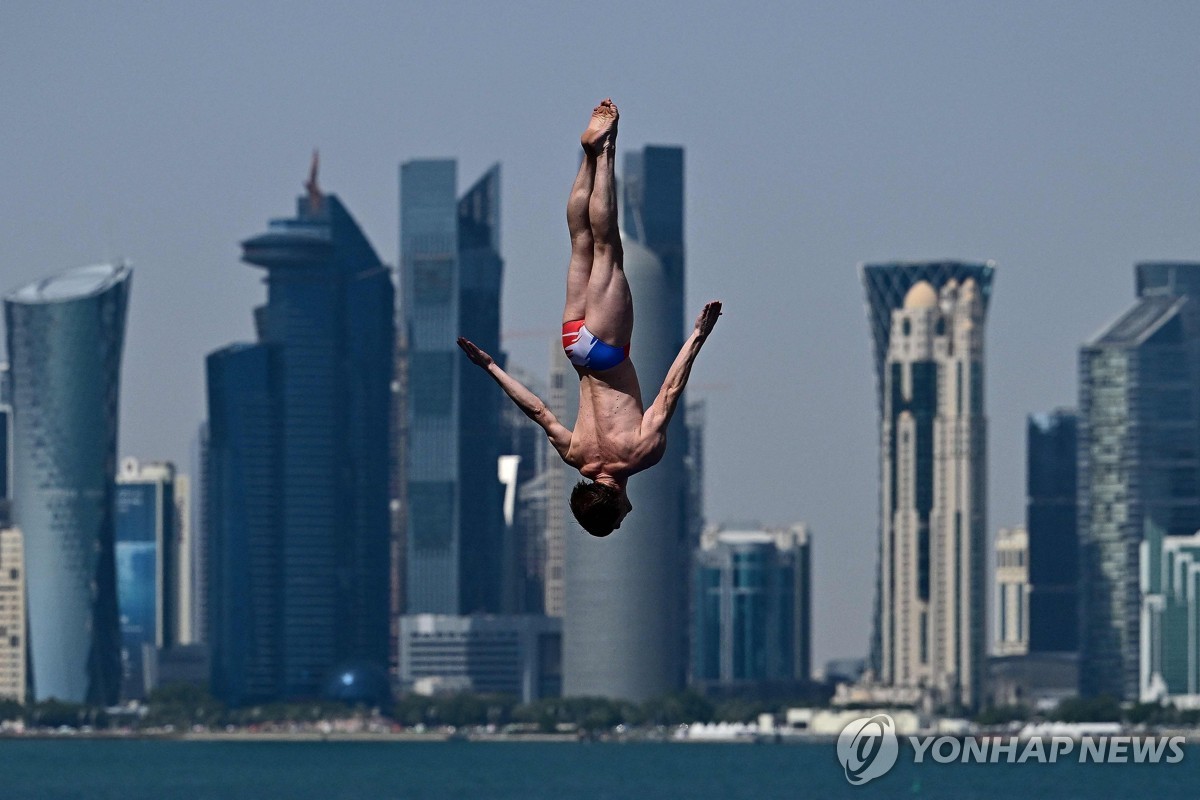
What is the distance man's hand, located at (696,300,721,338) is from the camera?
28875mm

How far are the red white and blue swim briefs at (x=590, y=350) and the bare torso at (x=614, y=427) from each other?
117 mm

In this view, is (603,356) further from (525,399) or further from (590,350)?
(525,399)

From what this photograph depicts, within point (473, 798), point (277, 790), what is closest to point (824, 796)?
point (473, 798)

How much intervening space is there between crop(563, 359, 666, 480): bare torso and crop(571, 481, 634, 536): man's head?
7.2 inches

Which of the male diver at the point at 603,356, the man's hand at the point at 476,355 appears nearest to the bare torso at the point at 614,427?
the male diver at the point at 603,356

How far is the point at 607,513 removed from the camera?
96.2ft

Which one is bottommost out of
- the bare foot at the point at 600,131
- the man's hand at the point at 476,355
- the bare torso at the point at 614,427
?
the bare torso at the point at 614,427

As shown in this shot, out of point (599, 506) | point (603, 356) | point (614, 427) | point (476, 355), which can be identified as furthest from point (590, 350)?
point (599, 506)

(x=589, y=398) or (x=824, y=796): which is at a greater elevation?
(x=589, y=398)

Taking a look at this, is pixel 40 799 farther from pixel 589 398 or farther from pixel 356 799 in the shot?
pixel 589 398

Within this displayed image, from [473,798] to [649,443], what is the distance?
163 meters

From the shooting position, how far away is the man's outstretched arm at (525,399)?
97.5ft

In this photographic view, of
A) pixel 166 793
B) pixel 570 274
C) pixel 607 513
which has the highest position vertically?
pixel 570 274

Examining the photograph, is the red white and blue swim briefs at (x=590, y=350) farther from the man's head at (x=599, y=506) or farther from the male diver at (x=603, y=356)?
the man's head at (x=599, y=506)
